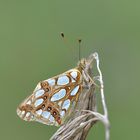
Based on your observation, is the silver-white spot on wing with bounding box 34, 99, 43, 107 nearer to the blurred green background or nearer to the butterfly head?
the butterfly head

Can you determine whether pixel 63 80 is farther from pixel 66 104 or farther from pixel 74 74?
pixel 66 104

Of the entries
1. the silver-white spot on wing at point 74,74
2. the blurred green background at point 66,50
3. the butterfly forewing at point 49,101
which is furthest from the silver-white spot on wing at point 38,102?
the blurred green background at point 66,50

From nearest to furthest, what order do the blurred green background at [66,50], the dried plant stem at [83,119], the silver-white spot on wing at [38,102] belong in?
1. the dried plant stem at [83,119]
2. the silver-white spot on wing at [38,102]
3. the blurred green background at [66,50]

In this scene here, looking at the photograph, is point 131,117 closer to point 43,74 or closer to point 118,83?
point 118,83

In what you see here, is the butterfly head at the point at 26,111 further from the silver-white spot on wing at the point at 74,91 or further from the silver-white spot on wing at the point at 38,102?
the silver-white spot on wing at the point at 74,91

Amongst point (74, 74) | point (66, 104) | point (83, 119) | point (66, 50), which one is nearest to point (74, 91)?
point (66, 104)

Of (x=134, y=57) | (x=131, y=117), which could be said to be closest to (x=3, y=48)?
(x=134, y=57)
